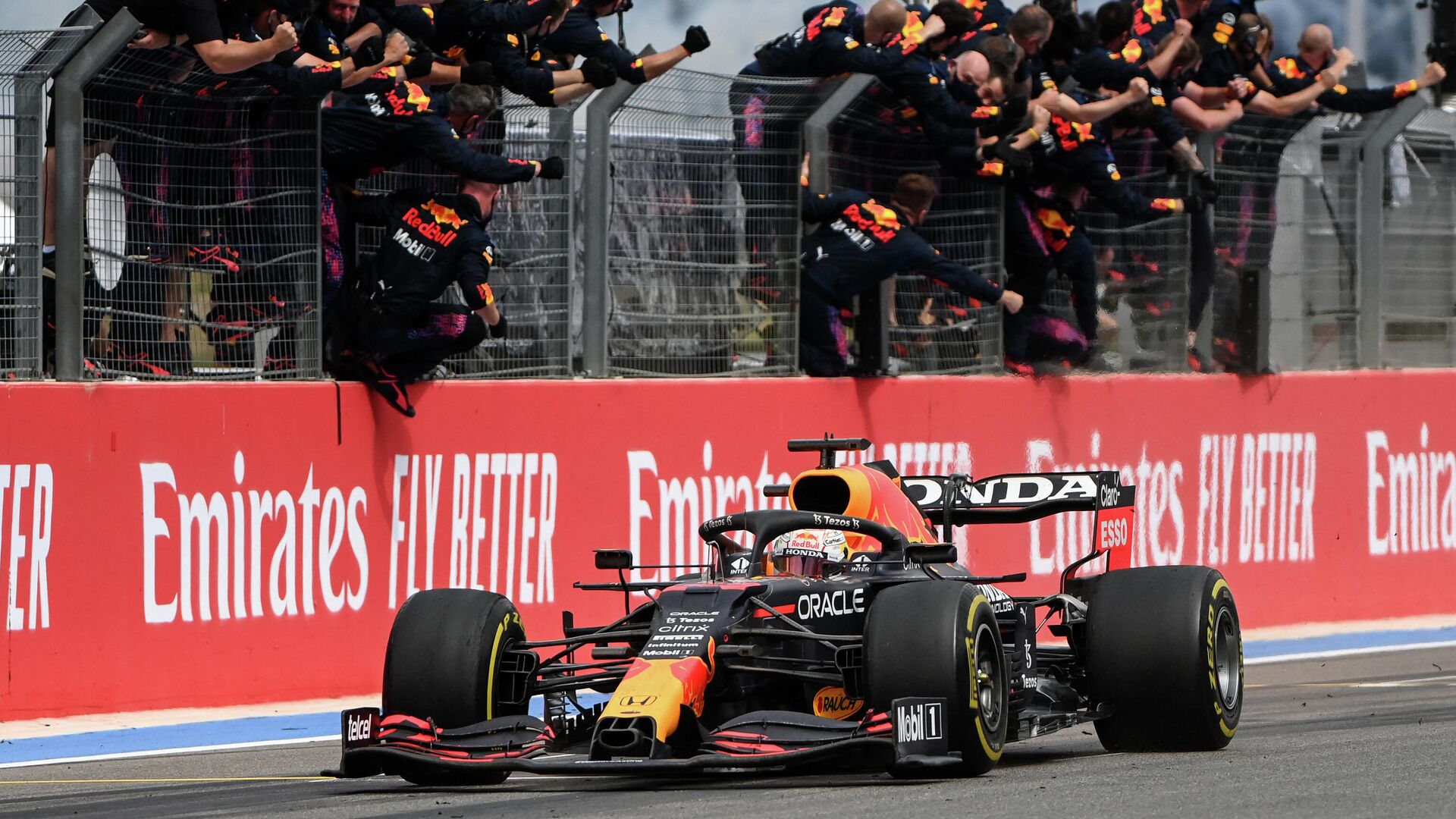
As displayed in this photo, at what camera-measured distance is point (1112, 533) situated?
1013 centimetres

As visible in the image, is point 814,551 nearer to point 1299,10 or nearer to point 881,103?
point 881,103

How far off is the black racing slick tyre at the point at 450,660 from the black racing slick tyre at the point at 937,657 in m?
1.43

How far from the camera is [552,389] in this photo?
12352 mm

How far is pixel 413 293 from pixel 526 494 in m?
1.28

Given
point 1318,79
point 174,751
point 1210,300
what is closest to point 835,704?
point 174,751

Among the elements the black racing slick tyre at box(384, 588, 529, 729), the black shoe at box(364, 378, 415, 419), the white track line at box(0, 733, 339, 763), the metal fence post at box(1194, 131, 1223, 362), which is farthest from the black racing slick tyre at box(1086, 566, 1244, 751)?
the metal fence post at box(1194, 131, 1223, 362)

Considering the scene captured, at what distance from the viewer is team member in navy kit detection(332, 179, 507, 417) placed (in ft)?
38.3

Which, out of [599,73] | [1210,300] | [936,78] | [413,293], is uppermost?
[936,78]

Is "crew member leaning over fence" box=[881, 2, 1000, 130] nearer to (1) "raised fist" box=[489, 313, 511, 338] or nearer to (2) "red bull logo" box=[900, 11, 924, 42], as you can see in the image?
(2) "red bull logo" box=[900, 11, 924, 42]

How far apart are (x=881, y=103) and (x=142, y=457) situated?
17.7ft

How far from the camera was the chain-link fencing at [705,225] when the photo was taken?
42.5 ft

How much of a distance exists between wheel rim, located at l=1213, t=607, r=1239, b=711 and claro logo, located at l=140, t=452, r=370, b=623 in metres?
4.36

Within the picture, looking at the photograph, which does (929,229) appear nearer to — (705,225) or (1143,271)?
(705,225)

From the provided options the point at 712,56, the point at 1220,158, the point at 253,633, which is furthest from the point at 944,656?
the point at 712,56
